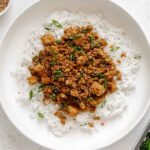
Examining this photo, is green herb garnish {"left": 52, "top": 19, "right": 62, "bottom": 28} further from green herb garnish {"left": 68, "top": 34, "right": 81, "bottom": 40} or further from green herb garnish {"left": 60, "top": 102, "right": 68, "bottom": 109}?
green herb garnish {"left": 60, "top": 102, "right": 68, "bottom": 109}

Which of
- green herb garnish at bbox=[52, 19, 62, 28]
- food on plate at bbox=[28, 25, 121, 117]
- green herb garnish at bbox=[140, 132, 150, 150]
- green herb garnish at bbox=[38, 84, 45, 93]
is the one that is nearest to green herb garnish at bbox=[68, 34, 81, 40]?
food on plate at bbox=[28, 25, 121, 117]

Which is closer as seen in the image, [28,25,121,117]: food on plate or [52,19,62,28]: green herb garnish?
[28,25,121,117]: food on plate

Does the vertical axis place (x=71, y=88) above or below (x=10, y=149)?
above

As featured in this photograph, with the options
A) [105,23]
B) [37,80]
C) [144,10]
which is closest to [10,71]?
[37,80]

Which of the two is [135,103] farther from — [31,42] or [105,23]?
[31,42]

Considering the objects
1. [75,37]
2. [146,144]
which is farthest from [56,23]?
[146,144]

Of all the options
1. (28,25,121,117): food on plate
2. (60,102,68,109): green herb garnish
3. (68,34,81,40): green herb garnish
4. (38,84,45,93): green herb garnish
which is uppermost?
(68,34,81,40): green herb garnish
